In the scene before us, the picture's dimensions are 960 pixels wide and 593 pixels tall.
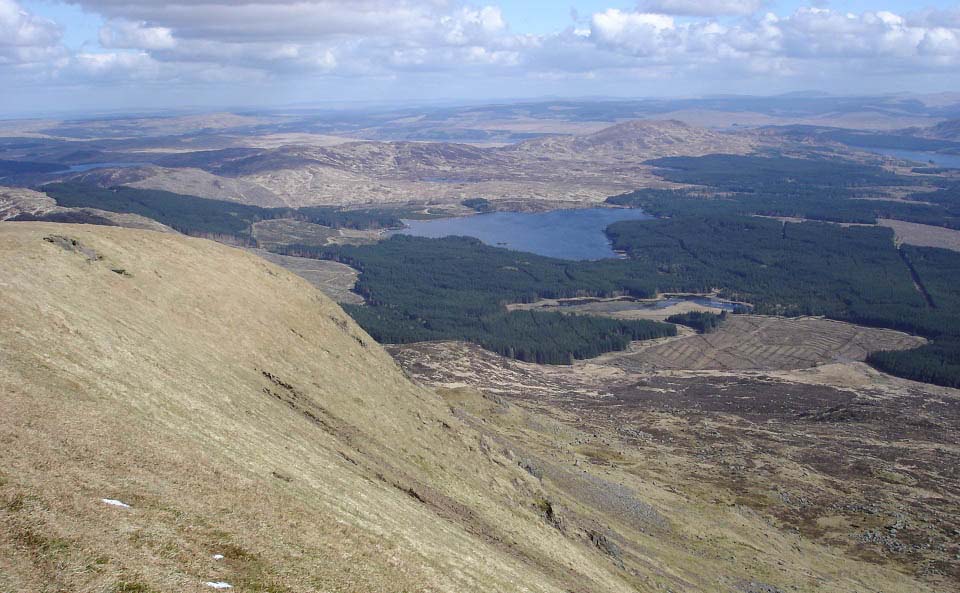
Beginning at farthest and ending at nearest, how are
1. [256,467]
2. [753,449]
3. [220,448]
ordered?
1. [753,449]
2. [220,448]
3. [256,467]

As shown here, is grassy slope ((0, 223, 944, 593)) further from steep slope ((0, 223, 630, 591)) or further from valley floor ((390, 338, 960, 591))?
valley floor ((390, 338, 960, 591))

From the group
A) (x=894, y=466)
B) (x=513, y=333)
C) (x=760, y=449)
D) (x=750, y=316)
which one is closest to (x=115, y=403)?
(x=760, y=449)

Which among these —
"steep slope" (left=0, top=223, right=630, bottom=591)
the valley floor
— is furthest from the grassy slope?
the valley floor

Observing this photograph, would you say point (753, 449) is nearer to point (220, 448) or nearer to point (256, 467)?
point (256, 467)

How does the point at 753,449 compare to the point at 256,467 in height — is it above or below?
below

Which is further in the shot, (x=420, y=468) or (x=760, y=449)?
(x=760, y=449)

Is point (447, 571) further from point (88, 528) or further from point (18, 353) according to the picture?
point (18, 353)

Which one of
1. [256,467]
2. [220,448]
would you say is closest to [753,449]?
[256,467]
